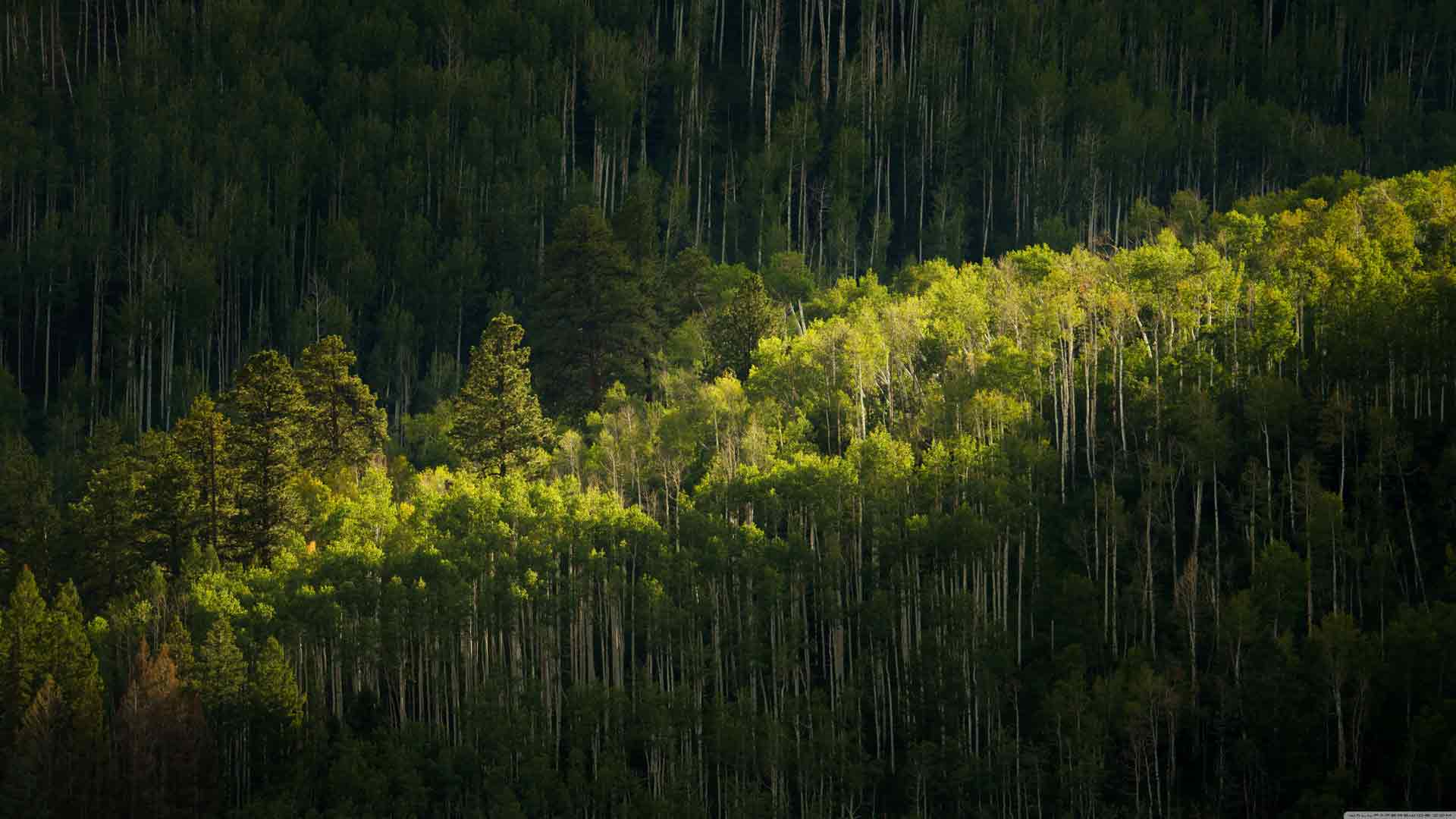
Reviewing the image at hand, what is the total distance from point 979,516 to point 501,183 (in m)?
88.2

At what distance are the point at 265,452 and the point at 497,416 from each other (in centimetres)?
1445

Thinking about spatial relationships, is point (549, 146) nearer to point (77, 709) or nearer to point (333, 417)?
point (333, 417)

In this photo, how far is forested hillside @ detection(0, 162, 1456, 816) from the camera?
78.2 meters

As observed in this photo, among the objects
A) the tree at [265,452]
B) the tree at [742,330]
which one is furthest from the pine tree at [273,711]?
the tree at [742,330]

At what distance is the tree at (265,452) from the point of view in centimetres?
9844

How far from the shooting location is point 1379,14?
18612 cm

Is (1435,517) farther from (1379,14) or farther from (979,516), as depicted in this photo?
(1379,14)

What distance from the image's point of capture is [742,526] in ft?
308

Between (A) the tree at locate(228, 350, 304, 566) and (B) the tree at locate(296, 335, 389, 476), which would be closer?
(A) the tree at locate(228, 350, 304, 566)

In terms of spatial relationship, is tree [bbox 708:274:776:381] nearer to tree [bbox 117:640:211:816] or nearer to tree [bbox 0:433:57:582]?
tree [bbox 0:433:57:582]

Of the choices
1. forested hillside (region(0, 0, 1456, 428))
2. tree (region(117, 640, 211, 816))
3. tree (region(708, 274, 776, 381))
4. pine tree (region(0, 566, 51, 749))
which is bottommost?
tree (region(117, 640, 211, 816))

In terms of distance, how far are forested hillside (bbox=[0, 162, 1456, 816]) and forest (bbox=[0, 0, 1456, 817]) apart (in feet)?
0.94

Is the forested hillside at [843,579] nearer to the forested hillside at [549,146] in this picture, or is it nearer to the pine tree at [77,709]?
the pine tree at [77,709]

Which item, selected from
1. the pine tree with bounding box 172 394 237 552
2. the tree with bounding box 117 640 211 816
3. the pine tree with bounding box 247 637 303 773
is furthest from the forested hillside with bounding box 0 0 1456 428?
the tree with bounding box 117 640 211 816
